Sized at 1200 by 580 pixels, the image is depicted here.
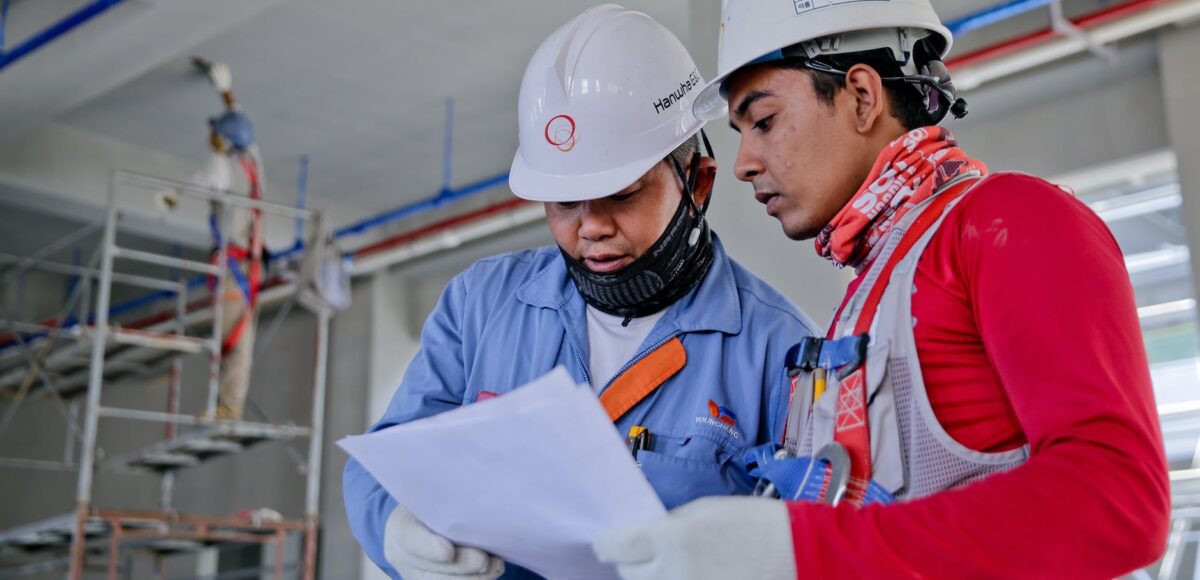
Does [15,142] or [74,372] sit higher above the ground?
[15,142]

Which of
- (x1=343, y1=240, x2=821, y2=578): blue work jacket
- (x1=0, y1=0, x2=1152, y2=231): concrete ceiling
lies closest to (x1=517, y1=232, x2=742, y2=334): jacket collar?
(x1=343, y1=240, x2=821, y2=578): blue work jacket

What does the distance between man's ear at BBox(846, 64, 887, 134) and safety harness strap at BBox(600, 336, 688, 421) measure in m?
0.65

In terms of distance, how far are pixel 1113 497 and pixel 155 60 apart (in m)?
7.49

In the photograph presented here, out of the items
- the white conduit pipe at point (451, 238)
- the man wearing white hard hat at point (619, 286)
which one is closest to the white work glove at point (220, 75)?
the white conduit pipe at point (451, 238)

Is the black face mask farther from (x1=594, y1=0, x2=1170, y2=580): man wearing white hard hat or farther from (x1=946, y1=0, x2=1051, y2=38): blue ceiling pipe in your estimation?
(x1=946, y1=0, x2=1051, y2=38): blue ceiling pipe

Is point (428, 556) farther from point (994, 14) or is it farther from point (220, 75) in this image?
point (220, 75)

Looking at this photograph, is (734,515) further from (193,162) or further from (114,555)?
(193,162)

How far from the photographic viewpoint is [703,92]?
2.00 m

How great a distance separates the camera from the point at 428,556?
67.1 inches

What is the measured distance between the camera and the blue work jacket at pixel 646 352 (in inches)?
80.4

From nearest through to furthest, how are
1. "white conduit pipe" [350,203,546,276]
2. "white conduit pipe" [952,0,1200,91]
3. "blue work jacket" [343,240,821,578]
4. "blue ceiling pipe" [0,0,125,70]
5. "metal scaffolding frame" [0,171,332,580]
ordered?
"blue work jacket" [343,240,821,578]
"white conduit pipe" [952,0,1200,91]
"blue ceiling pipe" [0,0,125,70]
"metal scaffolding frame" [0,171,332,580]
"white conduit pipe" [350,203,546,276]

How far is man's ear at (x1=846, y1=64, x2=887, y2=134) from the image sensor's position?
168 centimetres

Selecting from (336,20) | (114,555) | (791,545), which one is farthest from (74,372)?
(791,545)

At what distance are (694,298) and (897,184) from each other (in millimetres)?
765
